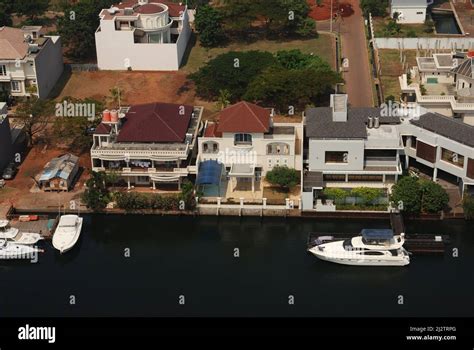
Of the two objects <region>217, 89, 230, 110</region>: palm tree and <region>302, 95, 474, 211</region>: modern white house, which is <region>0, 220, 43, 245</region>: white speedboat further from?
<region>217, 89, 230, 110</region>: palm tree

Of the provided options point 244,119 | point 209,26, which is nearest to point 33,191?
point 244,119

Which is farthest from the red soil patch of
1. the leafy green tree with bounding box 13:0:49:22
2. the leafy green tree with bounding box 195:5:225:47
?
the leafy green tree with bounding box 13:0:49:22

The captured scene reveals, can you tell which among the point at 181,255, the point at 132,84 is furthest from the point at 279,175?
the point at 132,84

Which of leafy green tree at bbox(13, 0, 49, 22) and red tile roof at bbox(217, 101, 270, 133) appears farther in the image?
leafy green tree at bbox(13, 0, 49, 22)

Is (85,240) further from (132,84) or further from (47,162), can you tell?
(132,84)

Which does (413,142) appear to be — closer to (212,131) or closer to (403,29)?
(212,131)

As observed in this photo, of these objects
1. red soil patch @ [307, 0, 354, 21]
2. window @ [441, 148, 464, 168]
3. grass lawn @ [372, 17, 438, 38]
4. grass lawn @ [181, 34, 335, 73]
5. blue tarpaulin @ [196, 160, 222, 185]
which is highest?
red soil patch @ [307, 0, 354, 21]

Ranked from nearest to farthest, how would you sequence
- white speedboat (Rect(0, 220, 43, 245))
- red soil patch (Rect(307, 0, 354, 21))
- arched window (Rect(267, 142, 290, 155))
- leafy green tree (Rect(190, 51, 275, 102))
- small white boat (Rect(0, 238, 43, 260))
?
small white boat (Rect(0, 238, 43, 260)) < white speedboat (Rect(0, 220, 43, 245)) < arched window (Rect(267, 142, 290, 155)) < leafy green tree (Rect(190, 51, 275, 102)) < red soil patch (Rect(307, 0, 354, 21))
